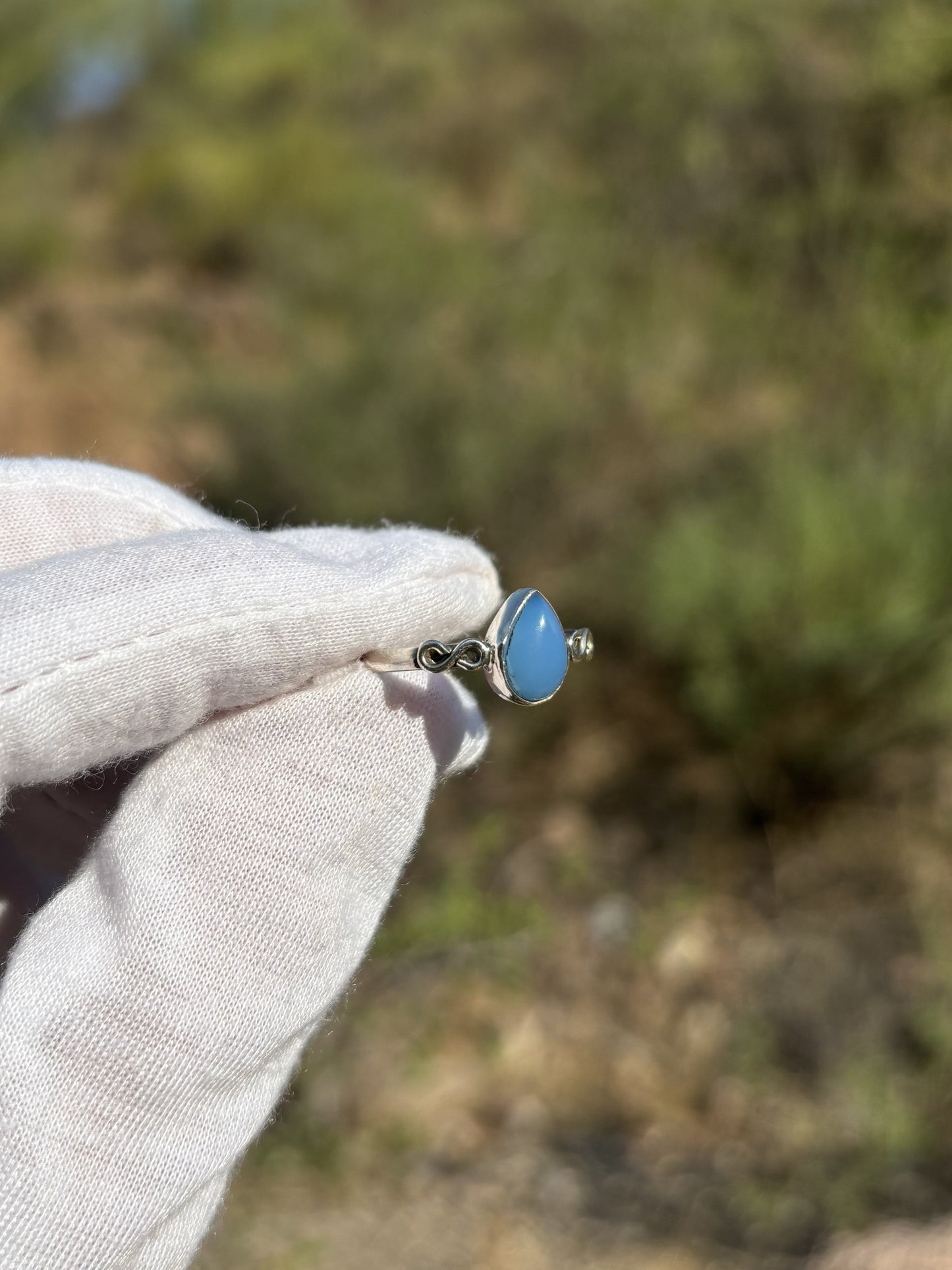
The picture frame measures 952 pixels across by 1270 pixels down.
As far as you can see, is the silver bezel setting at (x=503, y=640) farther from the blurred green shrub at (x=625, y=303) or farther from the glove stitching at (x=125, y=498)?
the blurred green shrub at (x=625, y=303)

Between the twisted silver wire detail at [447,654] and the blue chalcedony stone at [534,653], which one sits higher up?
the twisted silver wire detail at [447,654]

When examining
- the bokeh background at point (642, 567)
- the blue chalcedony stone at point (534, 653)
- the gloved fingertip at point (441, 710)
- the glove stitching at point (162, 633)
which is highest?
A: the glove stitching at point (162, 633)

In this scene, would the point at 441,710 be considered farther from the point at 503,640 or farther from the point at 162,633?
the point at 162,633

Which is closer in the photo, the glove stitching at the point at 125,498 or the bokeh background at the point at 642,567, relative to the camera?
the glove stitching at the point at 125,498

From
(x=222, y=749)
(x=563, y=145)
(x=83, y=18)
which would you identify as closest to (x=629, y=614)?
(x=222, y=749)

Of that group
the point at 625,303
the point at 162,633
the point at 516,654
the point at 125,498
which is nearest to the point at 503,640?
the point at 516,654

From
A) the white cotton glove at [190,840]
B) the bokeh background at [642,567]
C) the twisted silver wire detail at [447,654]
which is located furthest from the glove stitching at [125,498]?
the bokeh background at [642,567]
